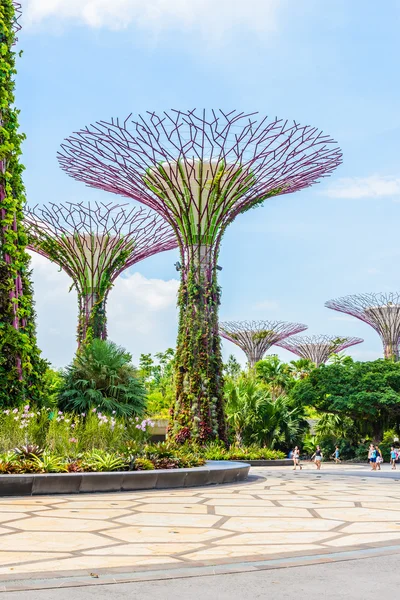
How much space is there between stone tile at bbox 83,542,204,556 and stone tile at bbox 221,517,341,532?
1.17 meters

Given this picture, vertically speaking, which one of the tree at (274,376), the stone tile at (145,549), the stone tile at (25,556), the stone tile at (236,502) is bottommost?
the stone tile at (145,549)

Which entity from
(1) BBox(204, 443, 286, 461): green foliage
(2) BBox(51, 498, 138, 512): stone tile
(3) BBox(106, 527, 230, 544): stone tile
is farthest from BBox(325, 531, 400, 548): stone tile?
(1) BBox(204, 443, 286, 461): green foliage

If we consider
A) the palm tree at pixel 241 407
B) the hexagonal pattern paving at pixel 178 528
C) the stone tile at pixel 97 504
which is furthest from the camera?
the palm tree at pixel 241 407

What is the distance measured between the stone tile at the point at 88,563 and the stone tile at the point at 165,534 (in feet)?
2.59

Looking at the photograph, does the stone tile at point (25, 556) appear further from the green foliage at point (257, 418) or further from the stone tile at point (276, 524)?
the green foliage at point (257, 418)

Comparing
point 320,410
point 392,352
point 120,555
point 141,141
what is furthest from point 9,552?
point 392,352

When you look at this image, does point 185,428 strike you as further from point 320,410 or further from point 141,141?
point 320,410

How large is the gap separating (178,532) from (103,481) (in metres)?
3.71

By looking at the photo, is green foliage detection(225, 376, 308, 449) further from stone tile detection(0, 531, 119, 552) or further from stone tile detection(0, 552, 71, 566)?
stone tile detection(0, 552, 71, 566)

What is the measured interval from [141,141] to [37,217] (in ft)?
28.1

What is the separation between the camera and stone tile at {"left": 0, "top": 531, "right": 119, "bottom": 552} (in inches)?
215

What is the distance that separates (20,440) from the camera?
11281mm

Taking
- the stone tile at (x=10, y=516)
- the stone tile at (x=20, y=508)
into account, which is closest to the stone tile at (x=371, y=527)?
the stone tile at (x=10, y=516)

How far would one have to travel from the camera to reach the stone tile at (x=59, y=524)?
258 inches
